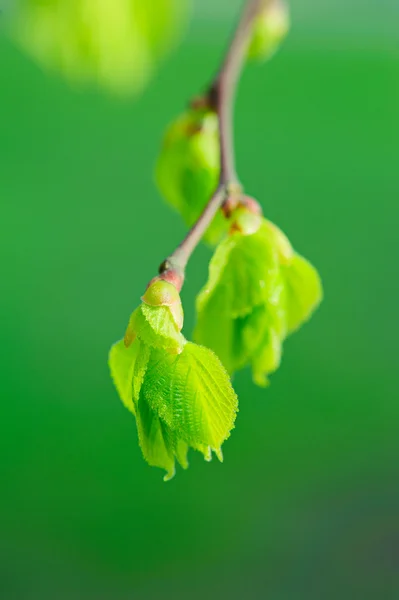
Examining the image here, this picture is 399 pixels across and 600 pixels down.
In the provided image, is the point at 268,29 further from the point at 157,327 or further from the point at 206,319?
the point at 157,327

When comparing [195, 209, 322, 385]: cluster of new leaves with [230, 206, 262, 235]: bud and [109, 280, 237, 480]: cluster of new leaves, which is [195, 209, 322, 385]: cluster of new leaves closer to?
[230, 206, 262, 235]: bud

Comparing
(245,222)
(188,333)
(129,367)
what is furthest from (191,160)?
(188,333)

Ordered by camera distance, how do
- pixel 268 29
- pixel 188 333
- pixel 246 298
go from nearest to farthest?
pixel 246 298 < pixel 268 29 < pixel 188 333

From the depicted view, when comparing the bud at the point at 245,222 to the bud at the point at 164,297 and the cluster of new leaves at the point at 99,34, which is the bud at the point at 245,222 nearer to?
the bud at the point at 164,297

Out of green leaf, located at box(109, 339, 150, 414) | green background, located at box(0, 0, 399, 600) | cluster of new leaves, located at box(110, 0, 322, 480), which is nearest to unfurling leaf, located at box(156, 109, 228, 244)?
cluster of new leaves, located at box(110, 0, 322, 480)

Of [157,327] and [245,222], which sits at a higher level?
[245,222]

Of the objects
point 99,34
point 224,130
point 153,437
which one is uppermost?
point 99,34

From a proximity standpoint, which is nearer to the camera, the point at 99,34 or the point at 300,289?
the point at 300,289

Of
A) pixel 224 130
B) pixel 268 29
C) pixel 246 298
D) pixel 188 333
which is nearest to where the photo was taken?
pixel 246 298
